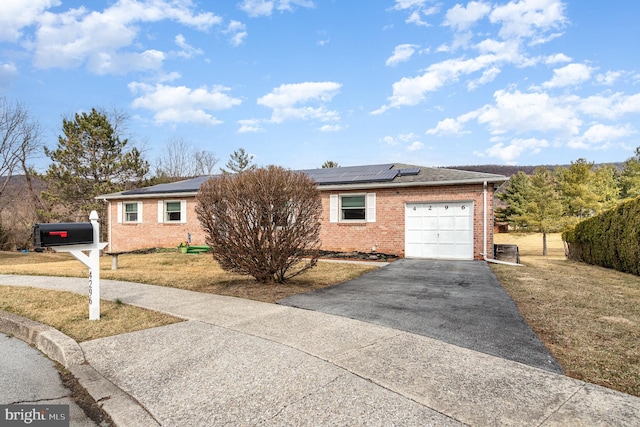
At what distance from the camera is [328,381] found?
274cm

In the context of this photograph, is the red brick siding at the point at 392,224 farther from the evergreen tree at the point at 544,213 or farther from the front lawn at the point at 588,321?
the evergreen tree at the point at 544,213

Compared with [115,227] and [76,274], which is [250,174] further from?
[115,227]

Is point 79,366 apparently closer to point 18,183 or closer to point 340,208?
point 340,208

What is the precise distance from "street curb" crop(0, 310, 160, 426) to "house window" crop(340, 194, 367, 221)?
1045 centimetres

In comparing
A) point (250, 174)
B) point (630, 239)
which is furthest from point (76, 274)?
point (630, 239)

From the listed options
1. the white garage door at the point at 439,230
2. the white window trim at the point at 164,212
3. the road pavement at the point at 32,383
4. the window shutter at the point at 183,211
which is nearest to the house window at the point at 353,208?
the white garage door at the point at 439,230

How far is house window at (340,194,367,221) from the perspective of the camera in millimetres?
13570

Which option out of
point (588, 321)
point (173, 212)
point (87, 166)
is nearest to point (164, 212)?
point (173, 212)

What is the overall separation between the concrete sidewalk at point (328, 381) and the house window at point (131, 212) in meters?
16.2

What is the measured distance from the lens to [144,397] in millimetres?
2635

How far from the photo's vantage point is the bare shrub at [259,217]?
6406 millimetres

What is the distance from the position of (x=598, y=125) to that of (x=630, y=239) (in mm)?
13690
